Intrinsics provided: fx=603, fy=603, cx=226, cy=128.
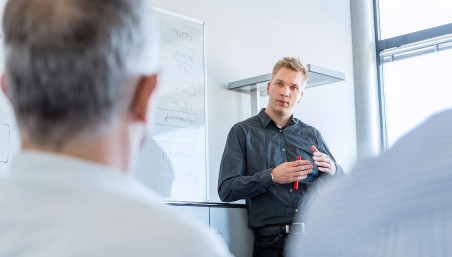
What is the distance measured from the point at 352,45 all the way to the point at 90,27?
5151mm

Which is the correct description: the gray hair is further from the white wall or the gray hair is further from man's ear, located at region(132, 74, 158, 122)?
the white wall

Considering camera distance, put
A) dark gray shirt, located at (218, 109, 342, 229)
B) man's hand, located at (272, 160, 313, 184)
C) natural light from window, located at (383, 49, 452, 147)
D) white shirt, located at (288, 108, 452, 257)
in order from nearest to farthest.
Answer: white shirt, located at (288, 108, 452, 257) < man's hand, located at (272, 160, 313, 184) < dark gray shirt, located at (218, 109, 342, 229) < natural light from window, located at (383, 49, 452, 147)

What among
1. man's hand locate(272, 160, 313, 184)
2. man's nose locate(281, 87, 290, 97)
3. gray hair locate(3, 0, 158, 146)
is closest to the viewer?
gray hair locate(3, 0, 158, 146)

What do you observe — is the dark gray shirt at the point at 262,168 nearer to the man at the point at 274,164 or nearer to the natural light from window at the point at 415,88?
the man at the point at 274,164

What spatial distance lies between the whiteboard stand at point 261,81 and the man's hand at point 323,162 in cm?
65

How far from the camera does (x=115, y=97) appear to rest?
65 centimetres

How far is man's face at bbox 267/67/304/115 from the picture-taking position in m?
3.73

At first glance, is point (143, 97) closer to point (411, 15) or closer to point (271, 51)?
point (271, 51)

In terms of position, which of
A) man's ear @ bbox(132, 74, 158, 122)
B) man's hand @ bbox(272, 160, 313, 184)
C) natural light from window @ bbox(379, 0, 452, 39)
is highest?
natural light from window @ bbox(379, 0, 452, 39)

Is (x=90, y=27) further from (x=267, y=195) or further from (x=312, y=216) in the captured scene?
(x=267, y=195)

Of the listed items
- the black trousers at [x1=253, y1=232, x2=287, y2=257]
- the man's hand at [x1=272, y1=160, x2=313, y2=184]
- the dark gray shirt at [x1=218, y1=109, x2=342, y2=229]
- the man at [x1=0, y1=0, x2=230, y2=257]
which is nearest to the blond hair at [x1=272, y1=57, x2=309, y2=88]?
the dark gray shirt at [x1=218, y1=109, x2=342, y2=229]

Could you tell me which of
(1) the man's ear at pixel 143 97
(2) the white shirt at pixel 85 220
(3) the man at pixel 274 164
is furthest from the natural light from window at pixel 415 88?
(2) the white shirt at pixel 85 220

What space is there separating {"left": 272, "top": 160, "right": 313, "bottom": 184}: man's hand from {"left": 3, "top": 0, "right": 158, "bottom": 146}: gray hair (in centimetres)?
273

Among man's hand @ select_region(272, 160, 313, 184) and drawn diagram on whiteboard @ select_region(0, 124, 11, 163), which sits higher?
drawn diagram on whiteboard @ select_region(0, 124, 11, 163)
